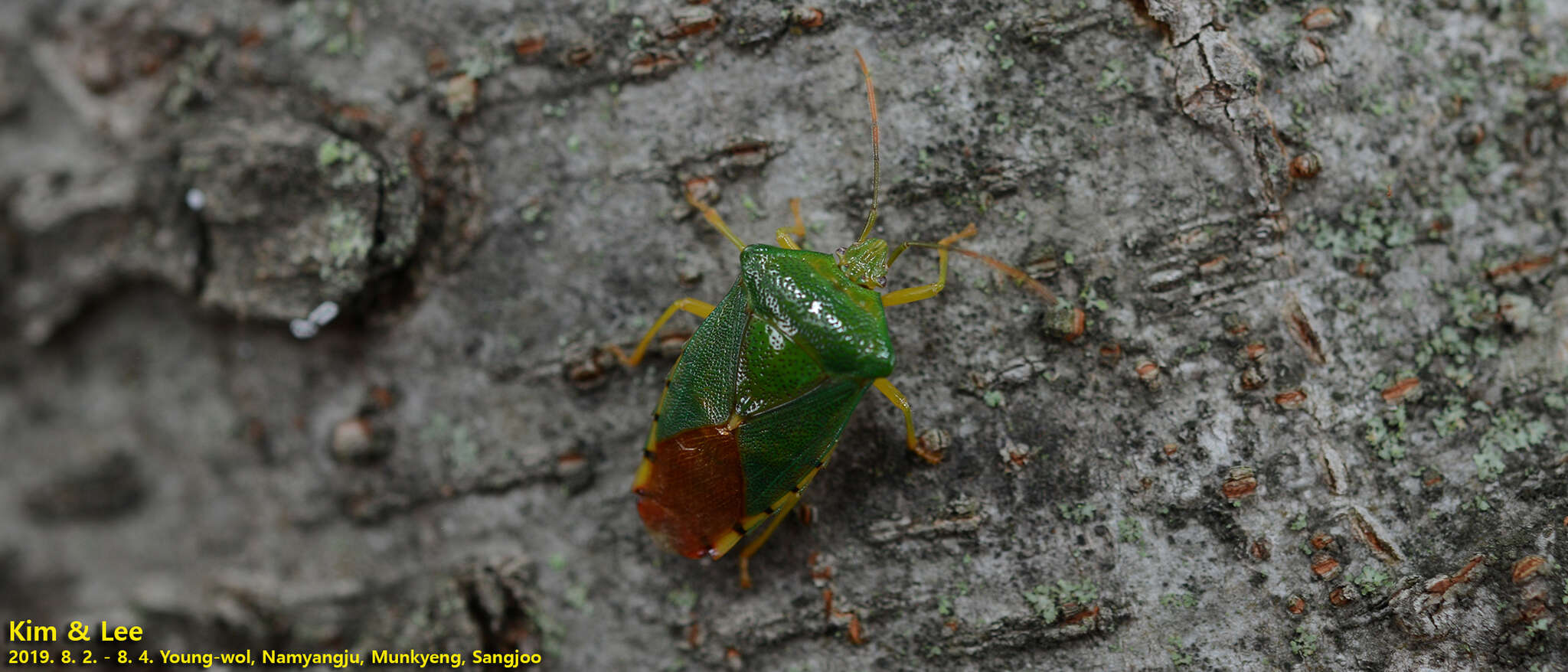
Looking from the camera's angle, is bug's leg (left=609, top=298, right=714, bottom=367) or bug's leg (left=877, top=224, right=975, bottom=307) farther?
bug's leg (left=609, top=298, right=714, bottom=367)

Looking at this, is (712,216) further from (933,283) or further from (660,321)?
(933,283)

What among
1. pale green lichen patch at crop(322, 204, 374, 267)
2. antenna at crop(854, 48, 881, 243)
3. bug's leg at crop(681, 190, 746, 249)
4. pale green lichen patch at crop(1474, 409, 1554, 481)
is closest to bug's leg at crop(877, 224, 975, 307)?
antenna at crop(854, 48, 881, 243)

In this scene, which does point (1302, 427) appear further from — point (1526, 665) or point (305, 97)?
point (305, 97)

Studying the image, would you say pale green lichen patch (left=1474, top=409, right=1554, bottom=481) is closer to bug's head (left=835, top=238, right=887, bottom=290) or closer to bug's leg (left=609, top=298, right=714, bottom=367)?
bug's head (left=835, top=238, right=887, bottom=290)

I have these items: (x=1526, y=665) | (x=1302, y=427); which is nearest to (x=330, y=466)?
(x=1302, y=427)

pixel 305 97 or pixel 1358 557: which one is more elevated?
pixel 305 97
